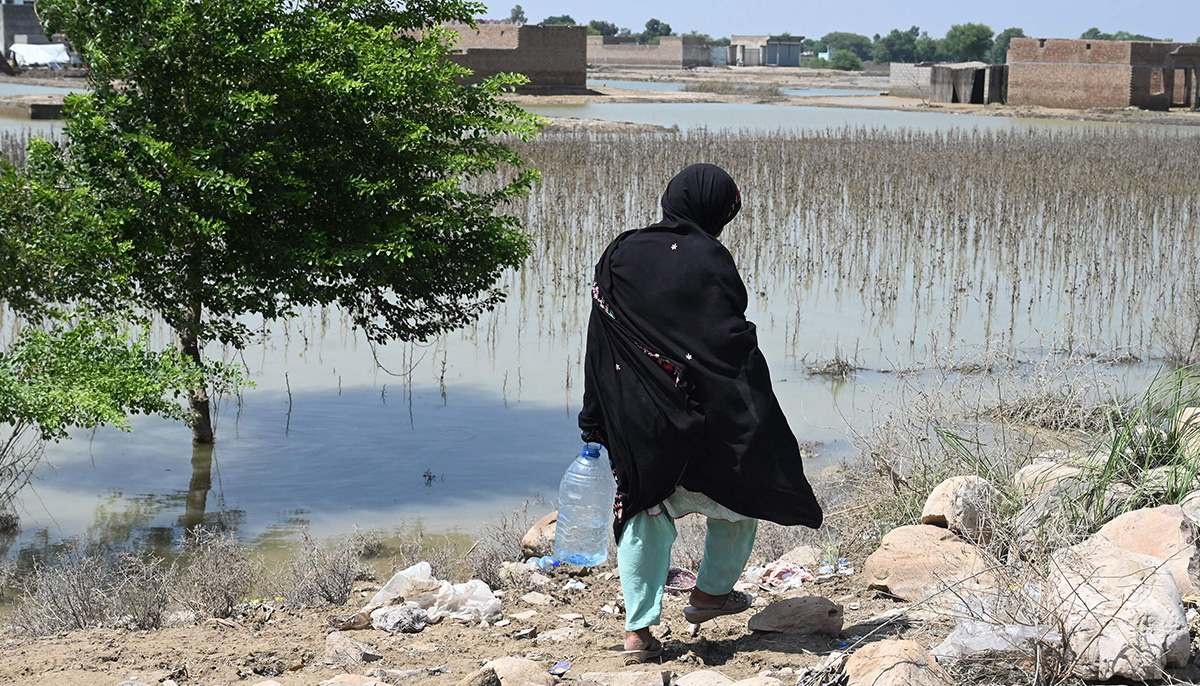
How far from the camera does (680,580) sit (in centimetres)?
475

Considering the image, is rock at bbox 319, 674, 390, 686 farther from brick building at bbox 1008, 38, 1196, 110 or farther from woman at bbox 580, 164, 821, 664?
brick building at bbox 1008, 38, 1196, 110

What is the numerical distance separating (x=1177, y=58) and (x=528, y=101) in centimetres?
2224

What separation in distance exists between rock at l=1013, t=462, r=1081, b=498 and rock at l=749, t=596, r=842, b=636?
4.05 feet

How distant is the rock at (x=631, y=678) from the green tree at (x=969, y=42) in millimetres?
90224

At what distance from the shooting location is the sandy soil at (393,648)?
12.7 ft

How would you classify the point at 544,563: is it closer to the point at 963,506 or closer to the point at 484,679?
the point at 963,506

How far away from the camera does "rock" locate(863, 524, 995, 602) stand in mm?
4383

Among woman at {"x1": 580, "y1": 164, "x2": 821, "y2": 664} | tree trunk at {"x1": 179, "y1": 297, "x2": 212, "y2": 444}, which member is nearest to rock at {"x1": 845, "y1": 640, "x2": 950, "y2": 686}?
woman at {"x1": 580, "y1": 164, "x2": 821, "y2": 664}

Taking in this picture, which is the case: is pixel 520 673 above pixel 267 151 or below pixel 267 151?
below

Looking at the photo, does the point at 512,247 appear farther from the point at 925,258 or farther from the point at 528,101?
the point at 528,101

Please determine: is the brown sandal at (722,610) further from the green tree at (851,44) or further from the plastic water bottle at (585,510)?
the green tree at (851,44)

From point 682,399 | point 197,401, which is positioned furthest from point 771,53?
point 682,399

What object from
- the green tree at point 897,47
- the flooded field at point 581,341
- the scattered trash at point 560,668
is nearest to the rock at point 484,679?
the scattered trash at point 560,668

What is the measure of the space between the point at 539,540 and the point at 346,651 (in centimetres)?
172
